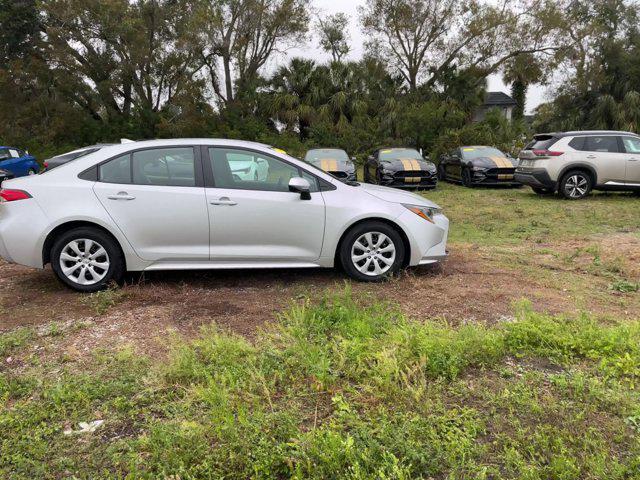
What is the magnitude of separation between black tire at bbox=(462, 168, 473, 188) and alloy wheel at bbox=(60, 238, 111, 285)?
12.7 meters

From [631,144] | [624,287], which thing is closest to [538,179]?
[631,144]

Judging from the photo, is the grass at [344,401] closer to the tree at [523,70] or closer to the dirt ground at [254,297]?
the dirt ground at [254,297]

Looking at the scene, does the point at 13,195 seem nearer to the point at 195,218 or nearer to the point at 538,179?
the point at 195,218

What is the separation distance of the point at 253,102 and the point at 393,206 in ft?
78.1

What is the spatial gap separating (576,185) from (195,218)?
10.4m

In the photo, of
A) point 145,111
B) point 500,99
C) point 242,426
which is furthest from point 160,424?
point 500,99

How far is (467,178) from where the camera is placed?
15836 mm

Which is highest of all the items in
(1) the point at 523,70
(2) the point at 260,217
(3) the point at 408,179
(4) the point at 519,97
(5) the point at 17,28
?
(5) the point at 17,28

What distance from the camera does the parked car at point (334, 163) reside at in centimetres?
1366

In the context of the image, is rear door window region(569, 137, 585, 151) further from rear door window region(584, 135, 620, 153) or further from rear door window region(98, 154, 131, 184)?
rear door window region(98, 154, 131, 184)

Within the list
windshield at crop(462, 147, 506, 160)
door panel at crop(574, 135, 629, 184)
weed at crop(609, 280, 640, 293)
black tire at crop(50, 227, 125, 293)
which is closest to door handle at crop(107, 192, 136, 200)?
black tire at crop(50, 227, 125, 293)

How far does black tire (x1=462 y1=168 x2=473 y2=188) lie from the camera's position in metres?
15.7

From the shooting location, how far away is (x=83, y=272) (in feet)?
16.3

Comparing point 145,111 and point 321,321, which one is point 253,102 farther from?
point 321,321
